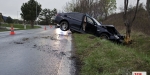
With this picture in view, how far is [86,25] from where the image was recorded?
1667 centimetres

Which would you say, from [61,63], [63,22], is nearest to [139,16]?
[63,22]

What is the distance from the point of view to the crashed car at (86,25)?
15.1 meters

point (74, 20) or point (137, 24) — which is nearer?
point (74, 20)

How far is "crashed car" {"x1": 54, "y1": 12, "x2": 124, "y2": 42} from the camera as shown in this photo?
15060 mm

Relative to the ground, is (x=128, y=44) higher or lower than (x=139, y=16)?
lower

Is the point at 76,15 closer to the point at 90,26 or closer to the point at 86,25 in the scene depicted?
the point at 86,25

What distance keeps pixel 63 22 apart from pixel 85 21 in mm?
2662

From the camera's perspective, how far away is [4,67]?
19.1 feet

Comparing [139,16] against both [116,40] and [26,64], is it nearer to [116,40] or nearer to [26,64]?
[116,40]

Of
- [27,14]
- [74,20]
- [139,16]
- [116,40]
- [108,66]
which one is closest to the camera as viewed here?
[108,66]

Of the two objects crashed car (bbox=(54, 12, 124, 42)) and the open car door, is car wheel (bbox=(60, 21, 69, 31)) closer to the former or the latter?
crashed car (bbox=(54, 12, 124, 42))

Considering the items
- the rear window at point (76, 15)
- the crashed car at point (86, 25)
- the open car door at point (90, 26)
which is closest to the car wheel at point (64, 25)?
the crashed car at point (86, 25)

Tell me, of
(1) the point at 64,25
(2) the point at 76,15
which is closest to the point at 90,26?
(2) the point at 76,15

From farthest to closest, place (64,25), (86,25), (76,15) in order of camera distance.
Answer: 1. (64,25)
2. (76,15)
3. (86,25)
